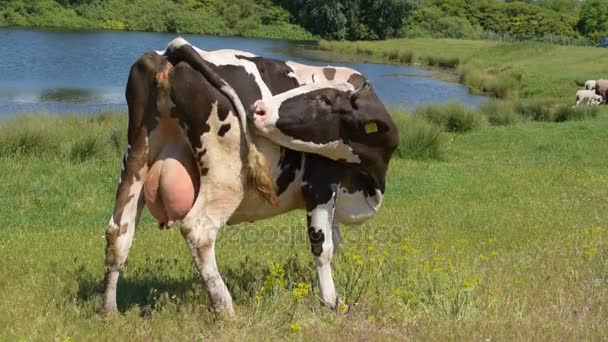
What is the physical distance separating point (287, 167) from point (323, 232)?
0.53 m

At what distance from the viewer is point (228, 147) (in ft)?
17.7

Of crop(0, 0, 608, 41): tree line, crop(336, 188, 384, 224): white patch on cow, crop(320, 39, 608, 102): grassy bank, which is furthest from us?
crop(0, 0, 608, 41): tree line

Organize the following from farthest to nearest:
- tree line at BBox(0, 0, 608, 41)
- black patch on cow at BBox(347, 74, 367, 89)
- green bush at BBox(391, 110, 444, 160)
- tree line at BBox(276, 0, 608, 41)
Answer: tree line at BBox(276, 0, 608, 41) → tree line at BBox(0, 0, 608, 41) → green bush at BBox(391, 110, 444, 160) → black patch on cow at BBox(347, 74, 367, 89)

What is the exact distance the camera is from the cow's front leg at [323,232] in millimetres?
5703

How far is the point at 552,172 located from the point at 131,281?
384 inches

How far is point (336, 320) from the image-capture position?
557 centimetres

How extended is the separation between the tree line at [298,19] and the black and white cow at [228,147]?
79.3 m

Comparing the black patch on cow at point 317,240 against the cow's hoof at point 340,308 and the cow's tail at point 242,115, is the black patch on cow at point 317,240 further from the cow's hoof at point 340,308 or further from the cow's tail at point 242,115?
the cow's tail at point 242,115

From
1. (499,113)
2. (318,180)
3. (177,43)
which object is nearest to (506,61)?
(499,113)

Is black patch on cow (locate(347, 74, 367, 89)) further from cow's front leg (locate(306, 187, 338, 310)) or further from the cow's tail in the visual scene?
the cow's tail

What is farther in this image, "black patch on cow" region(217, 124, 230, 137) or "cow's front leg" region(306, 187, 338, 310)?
"cow's front leg" region(306, 187, 338, 310)

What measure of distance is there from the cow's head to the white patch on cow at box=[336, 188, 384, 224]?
13.7 inches

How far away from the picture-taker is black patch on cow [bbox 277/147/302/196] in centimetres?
566
